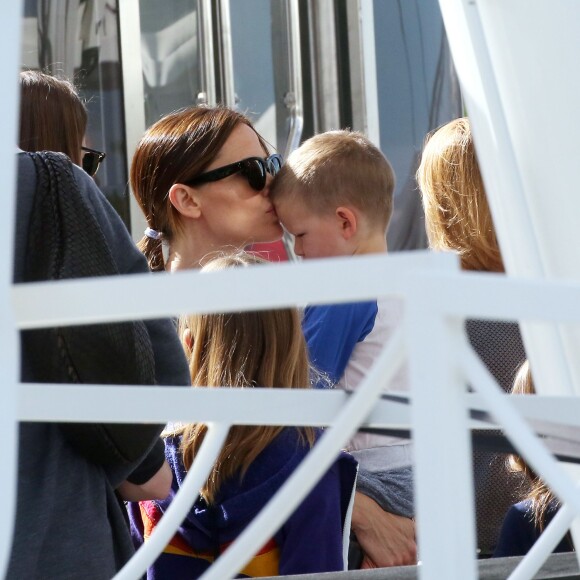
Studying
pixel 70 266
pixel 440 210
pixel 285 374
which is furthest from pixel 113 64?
pixel 70 266

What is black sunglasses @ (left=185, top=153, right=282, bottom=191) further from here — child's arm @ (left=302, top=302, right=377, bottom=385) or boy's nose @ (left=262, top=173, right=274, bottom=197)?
child's arm @ (left=302, top=302, right=377, bottom=385)

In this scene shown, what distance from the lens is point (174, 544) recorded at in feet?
5.86

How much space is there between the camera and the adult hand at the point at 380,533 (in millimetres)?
1985

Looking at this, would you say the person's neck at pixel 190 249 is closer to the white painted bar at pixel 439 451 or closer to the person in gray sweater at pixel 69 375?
the person in gray sweater at pixel 69 375

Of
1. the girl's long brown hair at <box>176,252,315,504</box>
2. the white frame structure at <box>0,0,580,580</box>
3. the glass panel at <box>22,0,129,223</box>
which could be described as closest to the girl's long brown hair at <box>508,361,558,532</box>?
the girl's long brown hair at <box>176,252,315,504</box>

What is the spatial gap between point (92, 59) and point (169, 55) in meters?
0.23

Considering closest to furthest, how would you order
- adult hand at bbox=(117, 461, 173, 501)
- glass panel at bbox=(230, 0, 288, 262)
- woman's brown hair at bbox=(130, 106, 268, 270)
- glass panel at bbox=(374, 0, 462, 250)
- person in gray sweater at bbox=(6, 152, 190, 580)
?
person in gray sweater at bbox=(6, 152, 190, 580) → adult hand at bbox=(117, 461, 173, 501) → woman's brown hair at bbox=(130, 106, 268, 270) → glass panel at bbox=(230, 0, 288, 262) → glass panel at bbox=(374, 0, 462, 250)

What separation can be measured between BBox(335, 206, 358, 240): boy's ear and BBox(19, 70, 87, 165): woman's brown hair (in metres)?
0.69

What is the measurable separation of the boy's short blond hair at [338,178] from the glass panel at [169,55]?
0.92 metres

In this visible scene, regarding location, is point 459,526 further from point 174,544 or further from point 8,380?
point 174,544

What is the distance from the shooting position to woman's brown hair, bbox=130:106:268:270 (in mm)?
Result: 2242

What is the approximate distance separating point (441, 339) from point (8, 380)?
0.24m

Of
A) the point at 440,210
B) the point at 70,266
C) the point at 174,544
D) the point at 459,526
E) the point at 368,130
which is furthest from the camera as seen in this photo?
the point at 368,130

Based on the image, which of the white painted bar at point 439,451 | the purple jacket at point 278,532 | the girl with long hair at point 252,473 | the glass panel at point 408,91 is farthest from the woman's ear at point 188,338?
the glass panel at point 408,91
